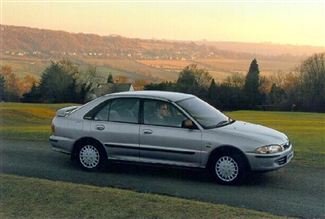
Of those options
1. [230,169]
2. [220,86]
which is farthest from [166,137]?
[220,86]

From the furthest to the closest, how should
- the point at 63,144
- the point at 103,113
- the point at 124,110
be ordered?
the point at 63,144 → the point at 103,113 → the point at 124,110

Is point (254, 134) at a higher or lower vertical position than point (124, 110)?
lower

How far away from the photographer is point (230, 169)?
26.0 feet

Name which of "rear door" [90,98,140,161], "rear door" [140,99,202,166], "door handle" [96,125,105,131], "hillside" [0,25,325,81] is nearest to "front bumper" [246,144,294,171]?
"rear door" [140,99,202,166]

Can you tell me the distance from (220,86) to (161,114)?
53742 millimetres

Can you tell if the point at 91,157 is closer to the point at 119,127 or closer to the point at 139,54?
the point at 119,127

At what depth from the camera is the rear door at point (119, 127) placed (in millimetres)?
8547

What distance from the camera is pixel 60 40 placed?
57719 mm

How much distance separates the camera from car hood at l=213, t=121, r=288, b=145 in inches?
314

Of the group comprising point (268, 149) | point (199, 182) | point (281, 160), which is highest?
point (268, 149)

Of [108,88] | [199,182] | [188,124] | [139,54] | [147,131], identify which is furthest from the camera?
[139,54]

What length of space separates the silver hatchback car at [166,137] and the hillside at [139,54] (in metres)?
46.3

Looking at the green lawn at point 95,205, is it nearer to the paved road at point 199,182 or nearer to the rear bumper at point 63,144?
the paved road at point 199,182

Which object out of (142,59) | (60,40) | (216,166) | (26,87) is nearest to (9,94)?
(26,87)
